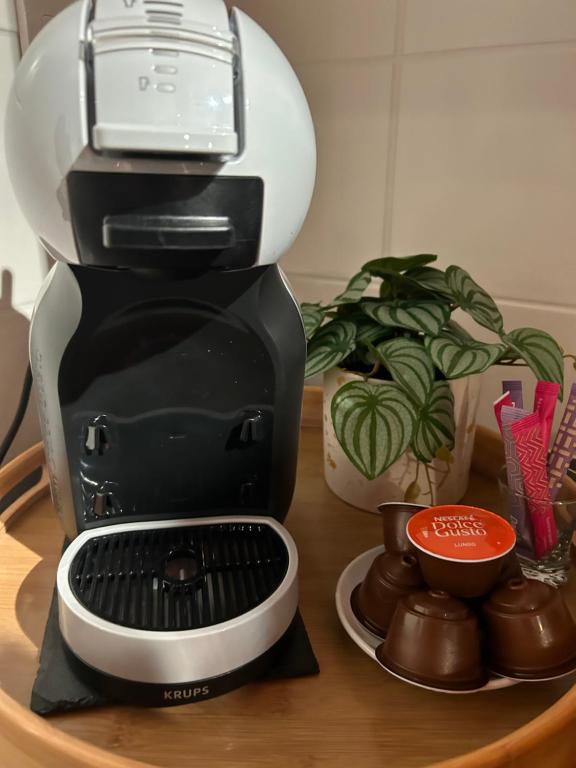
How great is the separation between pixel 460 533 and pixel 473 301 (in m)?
0.24

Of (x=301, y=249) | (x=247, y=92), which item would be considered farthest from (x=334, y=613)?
(x=301, y=249)

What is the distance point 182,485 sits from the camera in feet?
1.80

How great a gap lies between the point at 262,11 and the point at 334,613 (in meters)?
0.71

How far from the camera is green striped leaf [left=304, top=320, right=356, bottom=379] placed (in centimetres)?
62

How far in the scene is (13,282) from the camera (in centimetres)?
76

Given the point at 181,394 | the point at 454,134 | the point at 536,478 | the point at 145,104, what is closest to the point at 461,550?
the point at 536,478

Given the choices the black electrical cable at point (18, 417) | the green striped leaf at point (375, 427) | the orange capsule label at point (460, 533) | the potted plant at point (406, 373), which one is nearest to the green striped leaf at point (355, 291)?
the potted plant at point (406, 373)

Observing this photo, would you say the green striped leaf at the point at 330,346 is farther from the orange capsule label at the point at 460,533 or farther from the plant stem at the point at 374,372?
the orange capsule label at the point at 460,533

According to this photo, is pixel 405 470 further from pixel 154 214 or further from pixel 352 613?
pixel 154 214

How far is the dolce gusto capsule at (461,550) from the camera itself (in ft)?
1.50

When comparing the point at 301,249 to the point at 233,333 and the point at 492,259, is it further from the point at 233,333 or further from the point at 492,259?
the point at 233,333

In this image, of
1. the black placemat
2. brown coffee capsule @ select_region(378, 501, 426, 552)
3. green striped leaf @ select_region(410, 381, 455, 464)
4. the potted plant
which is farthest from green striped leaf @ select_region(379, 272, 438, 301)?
the black placemat

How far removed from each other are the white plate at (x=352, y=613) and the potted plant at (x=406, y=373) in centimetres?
7

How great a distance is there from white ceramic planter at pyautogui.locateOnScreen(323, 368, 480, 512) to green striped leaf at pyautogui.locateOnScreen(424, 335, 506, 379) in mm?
48
